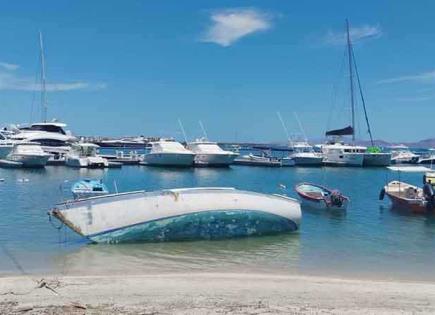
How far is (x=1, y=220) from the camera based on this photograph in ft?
85.0

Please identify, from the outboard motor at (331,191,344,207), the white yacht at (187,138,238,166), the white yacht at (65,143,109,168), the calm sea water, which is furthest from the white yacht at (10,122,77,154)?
the outboard motor at (331,191,344,207)

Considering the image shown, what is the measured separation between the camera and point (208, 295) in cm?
1235

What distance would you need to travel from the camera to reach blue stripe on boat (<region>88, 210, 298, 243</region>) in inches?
758

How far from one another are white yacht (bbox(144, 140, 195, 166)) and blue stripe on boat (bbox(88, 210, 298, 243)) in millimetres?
58424

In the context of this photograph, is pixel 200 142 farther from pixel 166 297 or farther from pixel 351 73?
pixel 166 297

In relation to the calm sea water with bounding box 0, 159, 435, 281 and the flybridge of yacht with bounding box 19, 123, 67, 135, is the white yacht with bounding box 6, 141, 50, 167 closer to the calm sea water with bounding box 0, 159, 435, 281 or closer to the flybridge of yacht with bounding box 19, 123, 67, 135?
the flybridge of yacht with bounding box 19, 123, 67, 135

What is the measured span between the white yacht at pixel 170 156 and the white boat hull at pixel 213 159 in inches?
76.4

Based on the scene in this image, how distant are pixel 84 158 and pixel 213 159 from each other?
65.4 feet

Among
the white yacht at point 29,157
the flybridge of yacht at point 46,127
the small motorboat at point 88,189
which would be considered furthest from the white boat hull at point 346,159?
the small motorboat at point 88,189

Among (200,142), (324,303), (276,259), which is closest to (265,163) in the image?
(200,142)

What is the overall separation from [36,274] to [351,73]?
78576mm

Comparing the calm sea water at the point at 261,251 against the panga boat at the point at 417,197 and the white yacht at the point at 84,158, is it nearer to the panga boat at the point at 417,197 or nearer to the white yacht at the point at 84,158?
the panga boat at the point at 417,197

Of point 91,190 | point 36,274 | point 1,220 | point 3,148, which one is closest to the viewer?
point 36,274

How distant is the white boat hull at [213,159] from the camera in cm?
8288
